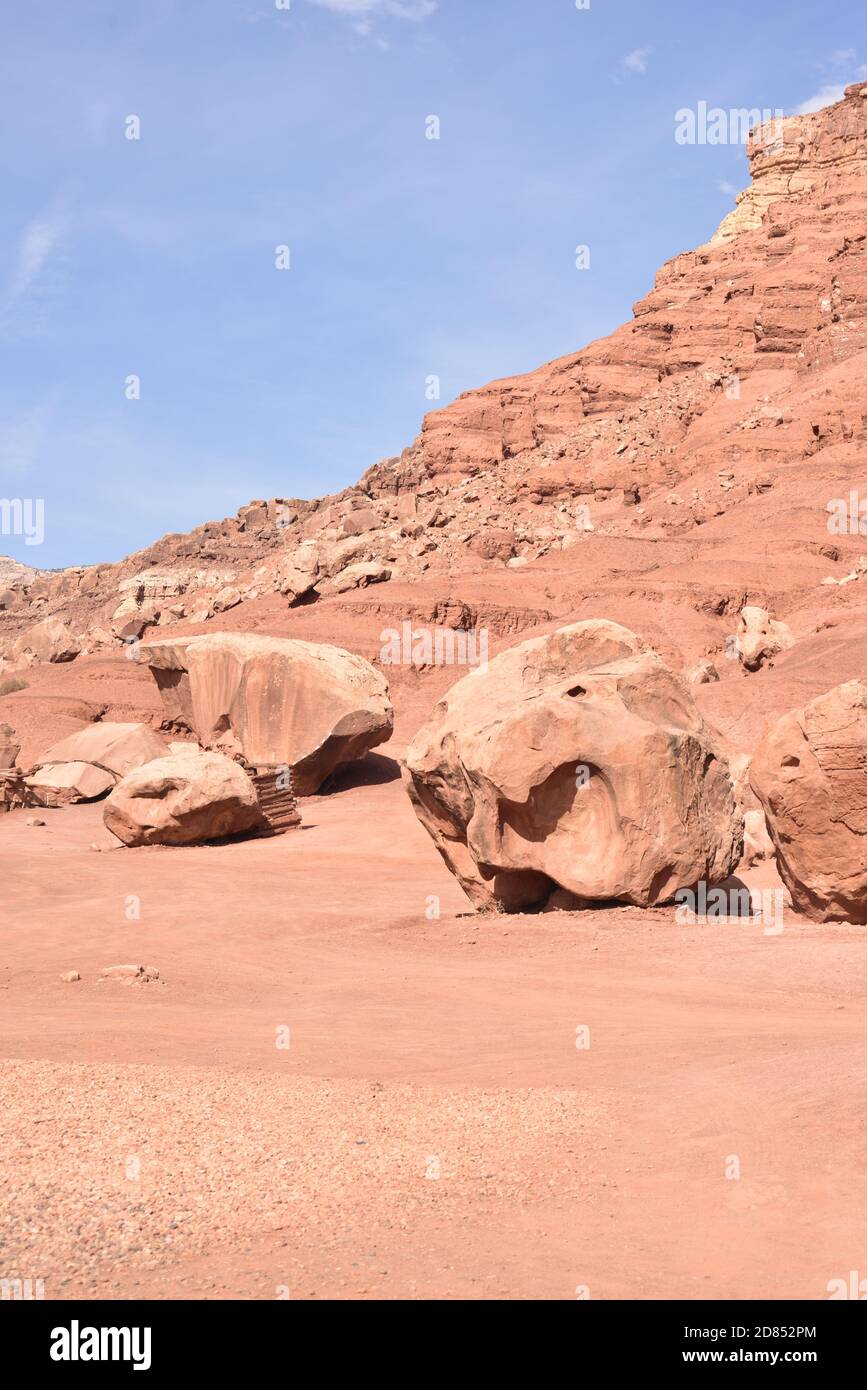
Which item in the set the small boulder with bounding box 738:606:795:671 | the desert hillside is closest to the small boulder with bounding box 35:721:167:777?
the desert hillside

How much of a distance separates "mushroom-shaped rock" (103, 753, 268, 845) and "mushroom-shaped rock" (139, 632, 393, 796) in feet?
11.2

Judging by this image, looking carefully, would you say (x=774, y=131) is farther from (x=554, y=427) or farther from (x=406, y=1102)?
(x=406, y=1102)

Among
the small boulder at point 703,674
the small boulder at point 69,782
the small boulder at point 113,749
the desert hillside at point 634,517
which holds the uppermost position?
the desert hillside at point 634,517

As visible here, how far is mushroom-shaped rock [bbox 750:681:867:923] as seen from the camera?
9078 mm

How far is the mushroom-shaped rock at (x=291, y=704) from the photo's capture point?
20484 millimetres

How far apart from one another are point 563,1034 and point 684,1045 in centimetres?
69

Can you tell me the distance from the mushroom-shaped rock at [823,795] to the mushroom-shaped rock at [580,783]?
73 cm

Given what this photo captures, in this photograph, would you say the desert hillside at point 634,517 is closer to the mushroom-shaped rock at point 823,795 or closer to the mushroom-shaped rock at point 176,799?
the mushroom-shaped rock at point 176,799

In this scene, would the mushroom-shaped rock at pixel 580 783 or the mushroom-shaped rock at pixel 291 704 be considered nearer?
Answer: the mushroom-shaped rock at pixel 580 783

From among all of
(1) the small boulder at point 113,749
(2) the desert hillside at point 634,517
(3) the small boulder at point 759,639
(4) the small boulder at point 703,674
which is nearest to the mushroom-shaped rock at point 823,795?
(2) the desert hillside at point 634,517

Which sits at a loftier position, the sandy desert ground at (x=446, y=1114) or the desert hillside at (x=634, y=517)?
the desert hillside at (x=634, y=517)
